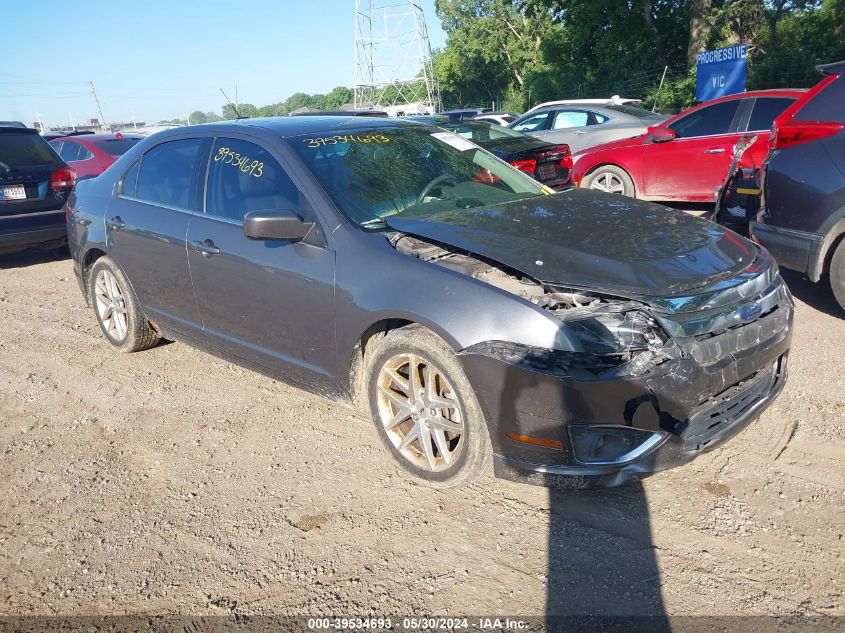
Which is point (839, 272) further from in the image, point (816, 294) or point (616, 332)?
point (616, 332)

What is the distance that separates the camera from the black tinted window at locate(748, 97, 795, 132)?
813 cm

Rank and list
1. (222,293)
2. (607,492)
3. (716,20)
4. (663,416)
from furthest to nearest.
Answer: (716,20)
(222,293)
(607,492)
(663,416)

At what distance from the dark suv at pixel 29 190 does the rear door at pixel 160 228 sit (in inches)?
165

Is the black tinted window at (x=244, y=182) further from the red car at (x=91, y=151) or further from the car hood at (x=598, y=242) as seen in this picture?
the red car at (x=91, y=151)

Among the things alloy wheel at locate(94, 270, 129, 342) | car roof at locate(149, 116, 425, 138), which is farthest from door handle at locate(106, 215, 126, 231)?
car roof at locate(149, 116, 425, 138)

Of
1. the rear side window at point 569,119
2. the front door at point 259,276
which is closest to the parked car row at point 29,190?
the front door at point 259,276

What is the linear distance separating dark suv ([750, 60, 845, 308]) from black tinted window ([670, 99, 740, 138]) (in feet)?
11.2

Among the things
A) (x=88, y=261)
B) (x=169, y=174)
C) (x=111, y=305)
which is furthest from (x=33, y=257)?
(x=169, y=174)

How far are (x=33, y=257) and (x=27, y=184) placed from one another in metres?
1.71

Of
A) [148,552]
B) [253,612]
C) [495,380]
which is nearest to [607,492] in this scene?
[495,380]

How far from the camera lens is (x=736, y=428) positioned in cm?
307

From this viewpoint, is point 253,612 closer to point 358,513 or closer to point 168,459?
point 358,513

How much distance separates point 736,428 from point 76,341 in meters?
5.16

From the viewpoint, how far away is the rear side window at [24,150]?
8516 millimetres
